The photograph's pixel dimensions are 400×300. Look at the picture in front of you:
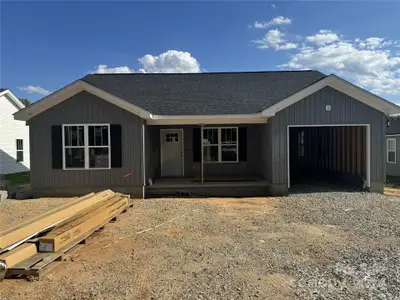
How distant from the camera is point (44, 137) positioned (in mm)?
10711

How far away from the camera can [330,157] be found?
1479 cm

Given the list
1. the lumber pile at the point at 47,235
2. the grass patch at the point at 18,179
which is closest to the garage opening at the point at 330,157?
the lumber pile at the point at 47,235

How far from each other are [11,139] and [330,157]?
17995 millimetres

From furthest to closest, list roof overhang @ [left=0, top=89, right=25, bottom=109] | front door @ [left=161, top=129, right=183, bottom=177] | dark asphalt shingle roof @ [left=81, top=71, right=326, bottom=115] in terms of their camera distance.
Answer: roof overhang @ [left=0, top=89, right=25, bottom=109] < front door @ [left=161, top=129, right=183, bottom=177] < dark asphalt shingle roof @ [left=81, top=71, right=326, bottom=115]

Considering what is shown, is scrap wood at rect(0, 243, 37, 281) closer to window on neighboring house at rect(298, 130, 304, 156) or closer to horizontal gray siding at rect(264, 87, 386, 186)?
horizontal gray siding at rect(264, 87, 386, 186)

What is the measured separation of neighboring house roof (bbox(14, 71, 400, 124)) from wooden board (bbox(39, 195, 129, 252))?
374 cm

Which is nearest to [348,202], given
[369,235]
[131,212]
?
[369,235]

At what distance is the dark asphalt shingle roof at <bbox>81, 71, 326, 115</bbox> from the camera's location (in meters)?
12.2

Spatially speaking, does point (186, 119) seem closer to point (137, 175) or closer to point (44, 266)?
point (137, 175)

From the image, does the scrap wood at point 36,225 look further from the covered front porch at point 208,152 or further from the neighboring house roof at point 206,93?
the covered front porch at point 208,152

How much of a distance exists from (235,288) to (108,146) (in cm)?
778

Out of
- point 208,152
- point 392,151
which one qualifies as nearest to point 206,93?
point 208,152

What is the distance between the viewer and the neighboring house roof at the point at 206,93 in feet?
34.1

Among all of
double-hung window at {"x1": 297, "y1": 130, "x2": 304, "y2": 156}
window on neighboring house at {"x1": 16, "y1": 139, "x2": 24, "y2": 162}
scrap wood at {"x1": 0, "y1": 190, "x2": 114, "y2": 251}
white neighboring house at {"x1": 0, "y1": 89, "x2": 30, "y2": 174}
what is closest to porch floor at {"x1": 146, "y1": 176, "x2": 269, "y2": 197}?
scrap wood at {"x1": 0, "y1": 190, "x2": 114, "y2": 251}
